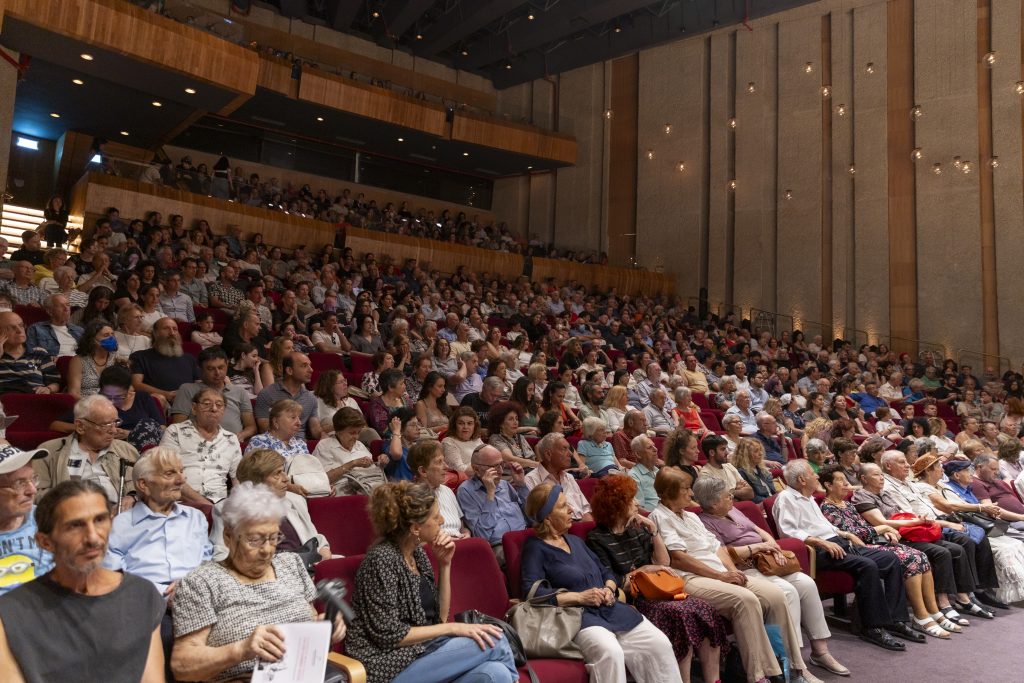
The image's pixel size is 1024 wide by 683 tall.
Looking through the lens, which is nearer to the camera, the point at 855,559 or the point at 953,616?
the point at 855,559

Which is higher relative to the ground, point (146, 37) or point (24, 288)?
point (146, 37)

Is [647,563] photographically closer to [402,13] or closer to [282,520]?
[282,520]

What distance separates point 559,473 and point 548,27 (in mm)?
11118

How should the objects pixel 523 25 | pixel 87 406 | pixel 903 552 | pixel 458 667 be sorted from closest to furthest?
pixel 458 667
pixel 87 406
pixel 903 552
pixel 523 25

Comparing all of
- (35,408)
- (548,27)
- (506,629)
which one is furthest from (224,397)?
(548,27)

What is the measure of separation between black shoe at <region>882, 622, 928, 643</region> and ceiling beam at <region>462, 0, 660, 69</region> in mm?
10329

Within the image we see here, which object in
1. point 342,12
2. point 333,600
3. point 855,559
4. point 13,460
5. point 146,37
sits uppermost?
point 342,12

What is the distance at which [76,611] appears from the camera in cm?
162

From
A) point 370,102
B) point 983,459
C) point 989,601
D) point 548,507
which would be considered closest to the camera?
point 548,507

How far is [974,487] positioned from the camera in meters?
5.23

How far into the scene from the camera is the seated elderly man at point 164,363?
4.21 m

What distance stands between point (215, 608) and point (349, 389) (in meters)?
3.09

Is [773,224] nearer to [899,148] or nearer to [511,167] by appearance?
[899,148]

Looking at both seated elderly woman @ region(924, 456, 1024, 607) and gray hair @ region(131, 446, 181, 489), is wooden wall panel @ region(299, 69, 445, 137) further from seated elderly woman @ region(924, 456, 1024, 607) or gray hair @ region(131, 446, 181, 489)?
gray hair @ region(131, 446, 181, 489)
